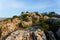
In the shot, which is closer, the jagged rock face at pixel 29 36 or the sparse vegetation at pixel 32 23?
the jagged rock face at pixel 29 36

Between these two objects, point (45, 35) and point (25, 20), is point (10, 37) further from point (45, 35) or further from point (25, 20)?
point (25, 20)

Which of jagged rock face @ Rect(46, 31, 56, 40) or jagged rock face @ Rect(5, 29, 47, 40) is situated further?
jagged rock face @ Rect(46, 31, 56, 40)

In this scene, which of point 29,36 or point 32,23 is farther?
point 32,23

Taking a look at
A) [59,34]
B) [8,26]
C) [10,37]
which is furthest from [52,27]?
[8,26]

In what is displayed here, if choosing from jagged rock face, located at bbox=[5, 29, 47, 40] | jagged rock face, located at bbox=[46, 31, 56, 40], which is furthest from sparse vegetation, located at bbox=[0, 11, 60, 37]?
jagged rock face, located at bbox=[5, 29, 47, 40]

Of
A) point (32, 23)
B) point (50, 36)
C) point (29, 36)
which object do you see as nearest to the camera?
point (29, 36)

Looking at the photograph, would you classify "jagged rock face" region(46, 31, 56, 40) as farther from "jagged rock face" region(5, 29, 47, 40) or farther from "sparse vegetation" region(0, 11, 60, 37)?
"sparse vegetation" region(0, 11, 60, 37)

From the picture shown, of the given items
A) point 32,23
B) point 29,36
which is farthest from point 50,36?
point 32,23

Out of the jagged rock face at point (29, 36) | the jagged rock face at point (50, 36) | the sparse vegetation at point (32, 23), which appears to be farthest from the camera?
the sparse vegetation at point (32, 23)

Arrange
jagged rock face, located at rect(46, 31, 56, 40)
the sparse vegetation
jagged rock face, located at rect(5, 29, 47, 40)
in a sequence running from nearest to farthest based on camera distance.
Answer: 1. jagged rock face, located at rect(5, 29, 47, 40)
2. jagged rock face, located at rect(46, 31, 56, 40)
3. the sparse vegetation

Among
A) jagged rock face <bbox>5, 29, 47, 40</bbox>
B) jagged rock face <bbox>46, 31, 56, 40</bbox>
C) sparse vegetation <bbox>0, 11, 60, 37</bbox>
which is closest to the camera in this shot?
jagged rock face <bbox>5, 29, 47, 40</bbox>

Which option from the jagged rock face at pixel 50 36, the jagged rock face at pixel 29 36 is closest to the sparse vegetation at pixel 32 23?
the jagged rock face at pixel 50 36

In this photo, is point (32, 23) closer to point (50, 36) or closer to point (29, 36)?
point (50, 36)

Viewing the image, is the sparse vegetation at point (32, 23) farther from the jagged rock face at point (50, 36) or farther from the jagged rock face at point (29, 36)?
the jagged rock face at point (29, 36)
